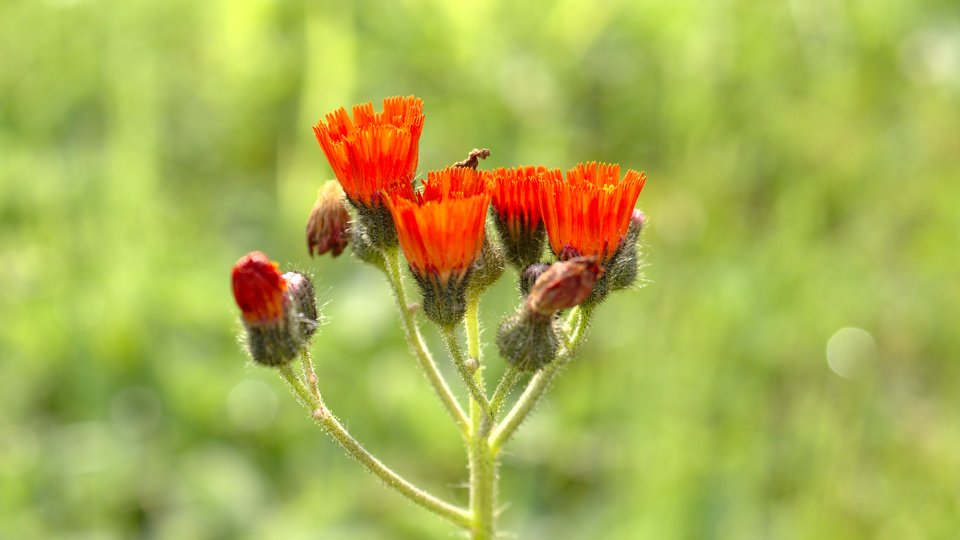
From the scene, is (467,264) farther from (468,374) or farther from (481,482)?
(481,482)

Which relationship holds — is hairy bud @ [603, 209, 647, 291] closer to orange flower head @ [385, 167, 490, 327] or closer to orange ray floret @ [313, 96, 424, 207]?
orange flower head @ [385, 167, 490, 327]

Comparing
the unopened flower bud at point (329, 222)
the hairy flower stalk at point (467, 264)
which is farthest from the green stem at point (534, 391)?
the unopened flower bud at point (329, 222)

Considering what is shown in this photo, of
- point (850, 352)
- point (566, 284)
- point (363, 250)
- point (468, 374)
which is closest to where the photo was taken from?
point (566, 284)

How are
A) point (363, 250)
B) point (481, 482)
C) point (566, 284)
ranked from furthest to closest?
1. point (363, 250)
2. point (481, 482)
3. point (566, 284)

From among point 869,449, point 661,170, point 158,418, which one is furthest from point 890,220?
point 158,418

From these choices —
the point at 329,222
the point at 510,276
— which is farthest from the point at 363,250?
the point at 510,276

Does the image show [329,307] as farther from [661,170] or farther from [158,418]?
[661,170]

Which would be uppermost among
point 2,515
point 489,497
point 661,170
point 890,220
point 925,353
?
point 661,170
